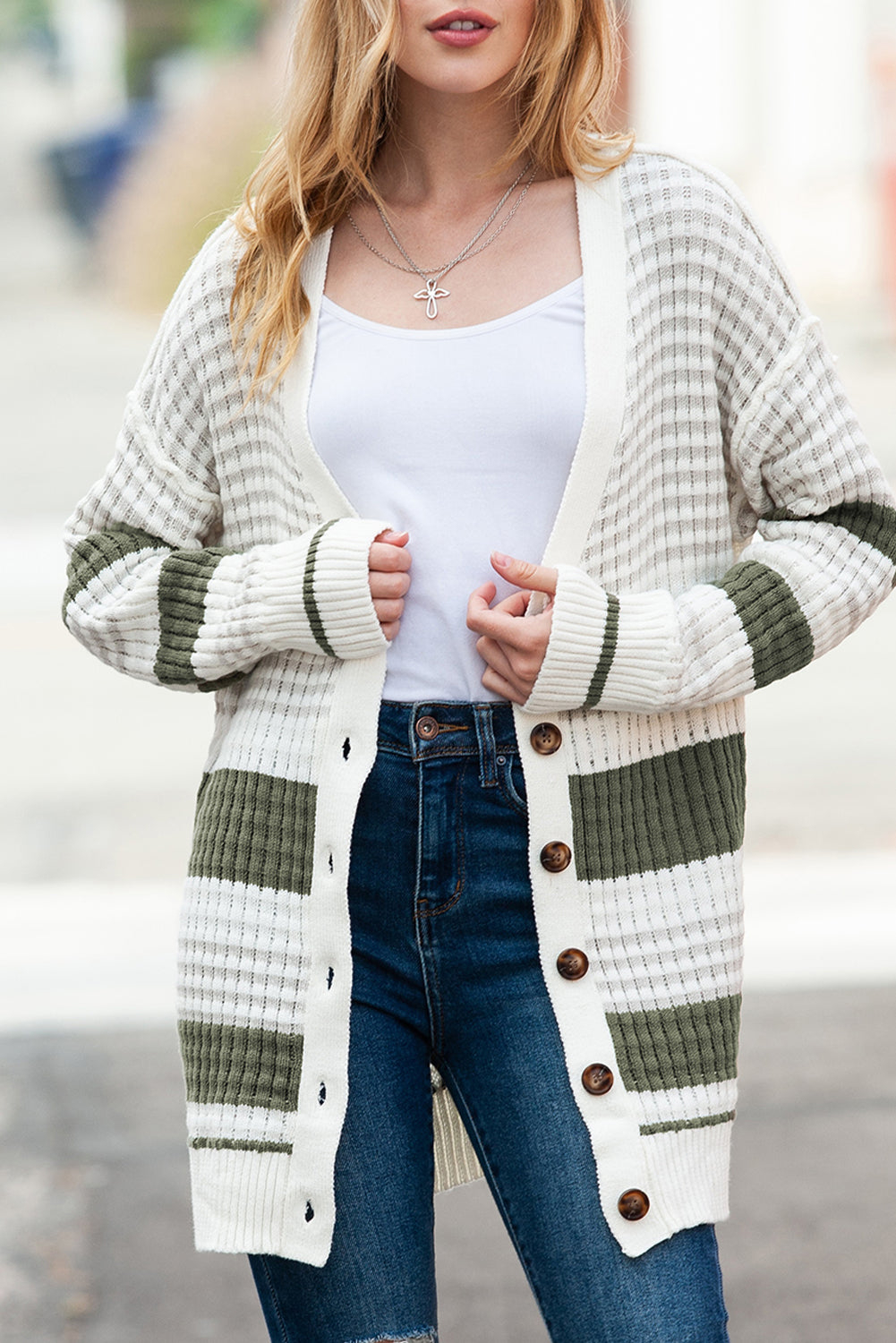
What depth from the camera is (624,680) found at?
191 cm

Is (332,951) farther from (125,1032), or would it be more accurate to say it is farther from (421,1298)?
(125,1032)

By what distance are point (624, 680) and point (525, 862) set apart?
22 centimetres

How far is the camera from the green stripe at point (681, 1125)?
189 centimetres

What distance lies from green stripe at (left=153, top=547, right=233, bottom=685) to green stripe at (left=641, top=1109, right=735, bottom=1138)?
698 mm

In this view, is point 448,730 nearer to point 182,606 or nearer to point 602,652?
point 602,652

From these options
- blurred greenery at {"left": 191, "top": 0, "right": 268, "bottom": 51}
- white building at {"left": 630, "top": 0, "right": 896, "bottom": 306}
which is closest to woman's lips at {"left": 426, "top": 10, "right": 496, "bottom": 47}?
white building at {"left": 630, "top": 0, "right": 896, "bottom": 306}

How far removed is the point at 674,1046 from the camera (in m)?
1.93

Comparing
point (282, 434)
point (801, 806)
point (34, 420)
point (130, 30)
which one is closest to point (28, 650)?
point (801, 806)

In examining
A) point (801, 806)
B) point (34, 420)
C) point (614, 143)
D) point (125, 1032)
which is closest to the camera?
point (614, 143)

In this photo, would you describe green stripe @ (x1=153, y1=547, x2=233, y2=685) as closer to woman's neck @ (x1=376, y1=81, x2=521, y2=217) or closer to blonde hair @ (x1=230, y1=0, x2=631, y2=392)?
blonde hair @ (x1=230, y1=0, x2=631, y2=392)

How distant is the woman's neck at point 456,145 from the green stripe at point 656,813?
2.16ft

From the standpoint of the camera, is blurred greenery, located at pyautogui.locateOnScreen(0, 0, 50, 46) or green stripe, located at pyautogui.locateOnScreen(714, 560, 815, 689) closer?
green stripe, located at pyautogui.locateOnScreen(714, 560, 815, 689)

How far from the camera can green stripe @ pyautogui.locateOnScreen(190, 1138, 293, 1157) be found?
1.94 meters

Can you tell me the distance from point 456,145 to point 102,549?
61cm
